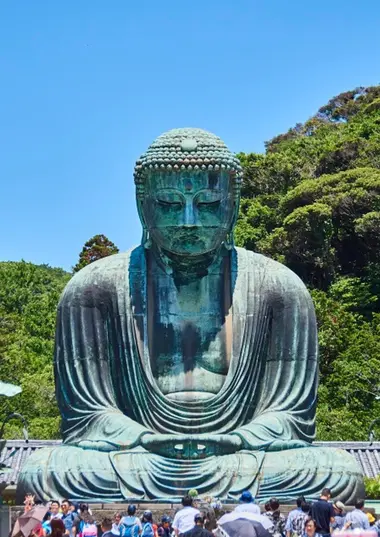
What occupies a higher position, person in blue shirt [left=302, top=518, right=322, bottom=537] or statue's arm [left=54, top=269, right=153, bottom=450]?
statue's arm [left=54, top=269, right=153, bottom=450]

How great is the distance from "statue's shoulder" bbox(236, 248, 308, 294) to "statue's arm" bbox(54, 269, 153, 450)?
5.20 ft

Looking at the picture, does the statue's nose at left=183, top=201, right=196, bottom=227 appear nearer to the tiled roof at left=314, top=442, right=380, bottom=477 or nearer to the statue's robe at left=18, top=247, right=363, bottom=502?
the statue's robe at left=18, top=247, right=363, bottom=502

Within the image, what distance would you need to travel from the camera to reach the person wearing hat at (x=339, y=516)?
11195 millimetres

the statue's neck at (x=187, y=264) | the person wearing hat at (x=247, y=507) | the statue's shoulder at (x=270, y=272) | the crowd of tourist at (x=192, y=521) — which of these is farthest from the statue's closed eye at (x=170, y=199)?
the person wearing hat at (x=247, y=507)

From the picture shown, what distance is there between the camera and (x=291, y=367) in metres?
14.4

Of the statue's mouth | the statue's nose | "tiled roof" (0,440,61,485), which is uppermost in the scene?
the statue's nose

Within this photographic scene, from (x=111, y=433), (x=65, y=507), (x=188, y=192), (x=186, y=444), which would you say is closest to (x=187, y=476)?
(x=186, y=444)

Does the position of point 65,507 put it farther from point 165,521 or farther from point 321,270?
point 321,270

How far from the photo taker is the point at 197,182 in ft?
46.8

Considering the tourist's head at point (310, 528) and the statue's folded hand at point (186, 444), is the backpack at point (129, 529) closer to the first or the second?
the tourist's head at point (310, 528)

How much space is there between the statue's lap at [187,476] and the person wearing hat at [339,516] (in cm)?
81

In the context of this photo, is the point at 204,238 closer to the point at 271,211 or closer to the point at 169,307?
the point at 169,307

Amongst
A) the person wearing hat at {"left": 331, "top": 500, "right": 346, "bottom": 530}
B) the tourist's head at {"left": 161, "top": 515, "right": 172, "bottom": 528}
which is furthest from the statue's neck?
the tourist's head at {"left": 161, "top": 515, "right": 172, "bottom": 528}

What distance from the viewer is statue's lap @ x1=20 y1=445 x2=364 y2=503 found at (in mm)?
13133
